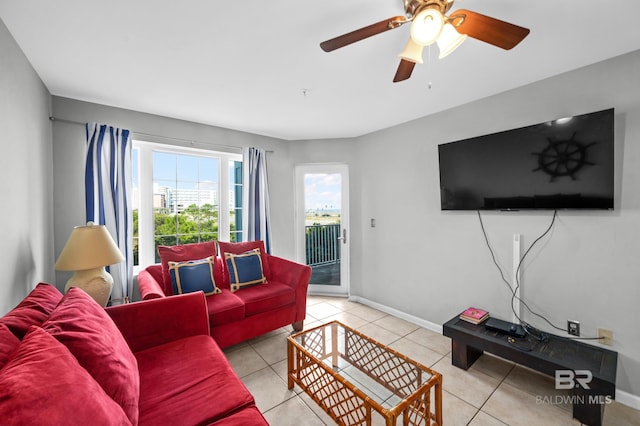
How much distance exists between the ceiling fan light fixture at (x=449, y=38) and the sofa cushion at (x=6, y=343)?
2081 millimetres

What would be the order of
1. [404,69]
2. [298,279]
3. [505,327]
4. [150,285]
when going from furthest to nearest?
[298,279] → [150,285] → [505,327] → [404,69]

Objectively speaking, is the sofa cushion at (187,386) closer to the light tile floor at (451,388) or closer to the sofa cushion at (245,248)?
the light tile floor at (451,388)

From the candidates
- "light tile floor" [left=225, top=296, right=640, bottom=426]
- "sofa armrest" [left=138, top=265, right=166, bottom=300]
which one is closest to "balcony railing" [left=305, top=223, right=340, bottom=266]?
"light tile floor" [left=225, top=296, right=640, bottom=426]

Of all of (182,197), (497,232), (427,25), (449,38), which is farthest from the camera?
(182,197)

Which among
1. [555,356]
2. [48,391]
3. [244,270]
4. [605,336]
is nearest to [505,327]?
[555,356]

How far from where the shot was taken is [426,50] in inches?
70.8

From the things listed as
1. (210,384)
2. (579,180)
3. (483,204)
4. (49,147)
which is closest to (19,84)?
(49,147)

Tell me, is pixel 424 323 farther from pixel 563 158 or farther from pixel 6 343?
pixel 6 343

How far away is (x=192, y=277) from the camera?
2539mm

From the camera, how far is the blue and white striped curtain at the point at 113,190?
8.31 feet

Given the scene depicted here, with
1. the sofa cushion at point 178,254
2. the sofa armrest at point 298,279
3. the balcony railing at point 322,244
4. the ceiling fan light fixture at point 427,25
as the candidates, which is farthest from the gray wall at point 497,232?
the sofa cushion at point 178,254

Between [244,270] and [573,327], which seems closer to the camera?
[573,327]

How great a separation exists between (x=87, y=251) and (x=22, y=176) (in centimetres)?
62

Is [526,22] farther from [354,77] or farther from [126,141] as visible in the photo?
[126,141]
